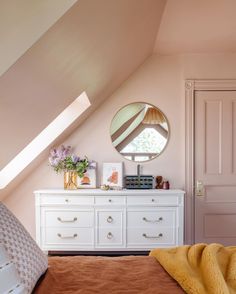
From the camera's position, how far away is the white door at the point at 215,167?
353cm

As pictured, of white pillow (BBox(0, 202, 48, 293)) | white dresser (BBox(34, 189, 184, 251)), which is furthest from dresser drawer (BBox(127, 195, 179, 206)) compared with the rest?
white pillow (BBox(0, 202, 48, 293))

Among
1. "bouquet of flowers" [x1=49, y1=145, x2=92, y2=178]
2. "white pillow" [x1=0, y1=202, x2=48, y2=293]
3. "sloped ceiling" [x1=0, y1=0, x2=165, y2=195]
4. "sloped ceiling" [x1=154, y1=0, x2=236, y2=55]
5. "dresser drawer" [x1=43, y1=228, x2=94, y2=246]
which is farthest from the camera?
"bouquet of flowers" [x1=49, y1=145, x2=92, y2=178]

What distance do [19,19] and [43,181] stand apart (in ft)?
8.45

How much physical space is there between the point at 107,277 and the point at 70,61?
1267 millimetres

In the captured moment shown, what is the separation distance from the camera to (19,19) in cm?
120

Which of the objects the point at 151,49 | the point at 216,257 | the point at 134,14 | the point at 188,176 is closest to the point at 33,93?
the point at 134,14

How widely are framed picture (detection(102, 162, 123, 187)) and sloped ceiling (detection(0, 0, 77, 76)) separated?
2.29 m

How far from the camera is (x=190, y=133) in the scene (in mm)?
3514

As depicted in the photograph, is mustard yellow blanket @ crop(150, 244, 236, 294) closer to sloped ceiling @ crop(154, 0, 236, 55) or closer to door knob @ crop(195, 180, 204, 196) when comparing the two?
sloped ceiling @ crop(154, 0, 236, 55)

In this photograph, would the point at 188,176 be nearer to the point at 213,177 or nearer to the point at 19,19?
the point at 213,177

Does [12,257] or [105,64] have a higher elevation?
[105,64]

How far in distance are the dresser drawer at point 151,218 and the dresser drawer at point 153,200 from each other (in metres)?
0.08

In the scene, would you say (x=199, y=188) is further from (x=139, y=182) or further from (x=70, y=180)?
(x=70, y=180)

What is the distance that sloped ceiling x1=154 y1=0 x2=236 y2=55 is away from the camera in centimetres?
233
